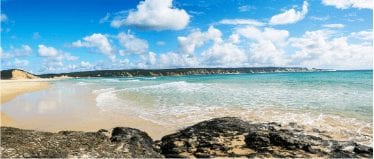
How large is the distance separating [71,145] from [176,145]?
2.56 m

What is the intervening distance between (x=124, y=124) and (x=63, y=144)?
9.64m

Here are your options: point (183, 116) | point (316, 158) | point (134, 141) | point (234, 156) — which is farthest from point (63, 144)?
point (183, 116)

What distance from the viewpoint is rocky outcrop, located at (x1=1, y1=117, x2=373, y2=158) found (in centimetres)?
746

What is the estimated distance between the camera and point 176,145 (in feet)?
29.0

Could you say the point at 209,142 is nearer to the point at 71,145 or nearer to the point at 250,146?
the point at 250,146

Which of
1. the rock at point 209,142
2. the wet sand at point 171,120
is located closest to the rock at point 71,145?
the rock at point 209,142

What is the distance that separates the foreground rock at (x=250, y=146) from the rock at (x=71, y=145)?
0.79m

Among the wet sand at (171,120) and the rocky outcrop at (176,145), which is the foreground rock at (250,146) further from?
the wet sand at (171,120)

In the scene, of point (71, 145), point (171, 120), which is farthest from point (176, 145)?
point (171, 120)

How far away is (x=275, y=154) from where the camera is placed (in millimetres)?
7875

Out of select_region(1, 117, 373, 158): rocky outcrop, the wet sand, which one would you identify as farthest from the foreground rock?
the wet sand

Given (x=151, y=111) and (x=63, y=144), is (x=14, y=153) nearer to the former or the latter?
(x=63, y=144)

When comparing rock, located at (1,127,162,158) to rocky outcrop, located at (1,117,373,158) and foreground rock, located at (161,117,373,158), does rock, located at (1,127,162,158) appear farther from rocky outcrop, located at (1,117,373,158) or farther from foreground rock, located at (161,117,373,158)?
foreground rock, located at (161,117,373,158)

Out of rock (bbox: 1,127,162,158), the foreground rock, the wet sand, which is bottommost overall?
the wet sand
